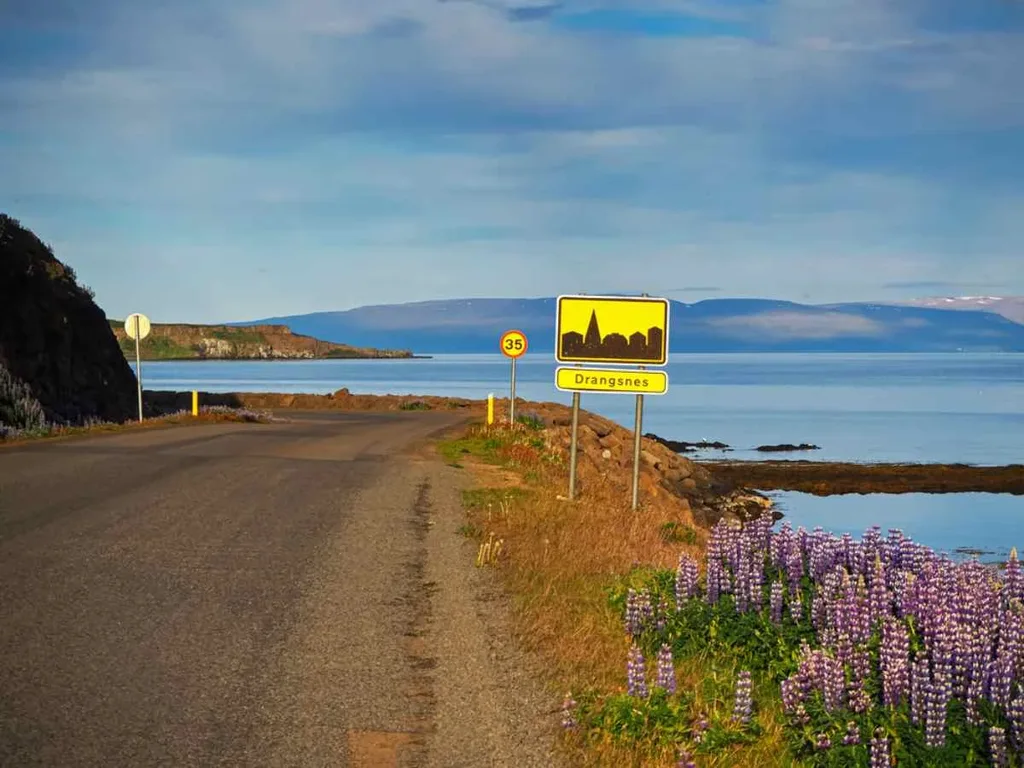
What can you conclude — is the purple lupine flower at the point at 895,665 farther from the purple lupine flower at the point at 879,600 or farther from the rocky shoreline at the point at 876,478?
the rocky shoreline at the point at 876,478

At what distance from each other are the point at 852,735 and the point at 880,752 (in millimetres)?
195

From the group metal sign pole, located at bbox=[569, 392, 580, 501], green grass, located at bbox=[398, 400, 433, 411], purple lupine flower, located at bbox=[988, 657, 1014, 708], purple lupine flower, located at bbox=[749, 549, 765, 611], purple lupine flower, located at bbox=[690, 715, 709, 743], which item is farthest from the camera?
green grass, located at bbox=[398, 400, 433, 411]

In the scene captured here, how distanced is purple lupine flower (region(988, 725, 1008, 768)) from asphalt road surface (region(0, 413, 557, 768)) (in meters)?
2.04

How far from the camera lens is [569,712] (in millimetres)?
6605

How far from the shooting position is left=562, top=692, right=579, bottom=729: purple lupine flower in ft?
21.2

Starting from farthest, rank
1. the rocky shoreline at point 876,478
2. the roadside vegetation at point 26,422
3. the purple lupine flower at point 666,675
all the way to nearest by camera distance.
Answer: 1. the rocky shoreline at point 876,478
2. the roadside vegetation at point 26,422
3. the purple lupine flower at point 666,675

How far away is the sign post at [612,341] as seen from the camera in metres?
15.4

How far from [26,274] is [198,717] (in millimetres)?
34199

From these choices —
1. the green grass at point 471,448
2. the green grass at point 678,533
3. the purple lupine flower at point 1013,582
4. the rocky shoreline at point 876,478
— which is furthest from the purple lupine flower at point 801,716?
the rocky shoreline at point 876,478

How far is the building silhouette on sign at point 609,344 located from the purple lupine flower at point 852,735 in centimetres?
978

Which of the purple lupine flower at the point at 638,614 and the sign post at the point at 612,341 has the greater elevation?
the sign post at the point at 612,341

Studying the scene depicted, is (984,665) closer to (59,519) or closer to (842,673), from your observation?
(842,673)

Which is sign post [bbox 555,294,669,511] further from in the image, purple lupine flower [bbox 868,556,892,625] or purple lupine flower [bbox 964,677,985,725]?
purple lupine flower [bbox 964,677,985,725]

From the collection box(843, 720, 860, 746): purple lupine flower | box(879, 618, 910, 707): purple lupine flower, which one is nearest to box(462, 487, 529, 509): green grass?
box(879, 618, 910, 707): purple lupine flower
